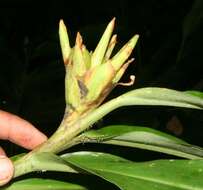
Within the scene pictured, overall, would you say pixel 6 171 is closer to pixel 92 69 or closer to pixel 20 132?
pixel 92 69

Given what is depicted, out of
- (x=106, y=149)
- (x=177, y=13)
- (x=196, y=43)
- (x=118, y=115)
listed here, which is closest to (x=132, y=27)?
(x=177, y=13)

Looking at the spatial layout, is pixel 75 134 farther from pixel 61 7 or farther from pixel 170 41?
pixel 61 7

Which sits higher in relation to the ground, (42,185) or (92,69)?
(92,69)

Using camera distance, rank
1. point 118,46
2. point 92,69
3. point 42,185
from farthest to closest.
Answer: point 118,46, point 42,185, point 92,69

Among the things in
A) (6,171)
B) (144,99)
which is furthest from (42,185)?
(144,99)

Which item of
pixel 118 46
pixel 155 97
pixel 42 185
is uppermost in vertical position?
pixel 118 46

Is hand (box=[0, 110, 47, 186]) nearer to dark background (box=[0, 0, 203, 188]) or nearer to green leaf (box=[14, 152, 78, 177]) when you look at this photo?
→ dark background (box=[0, 0, 203, 188])

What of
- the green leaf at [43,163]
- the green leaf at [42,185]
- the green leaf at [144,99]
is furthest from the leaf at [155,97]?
the green leaf at [42,185]
